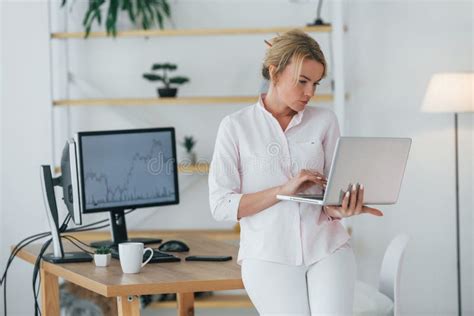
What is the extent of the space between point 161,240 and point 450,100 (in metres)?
1.74

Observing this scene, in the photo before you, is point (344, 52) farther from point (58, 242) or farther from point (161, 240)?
point (58, 242)

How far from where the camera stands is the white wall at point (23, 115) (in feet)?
14.6

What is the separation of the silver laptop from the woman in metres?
0.03

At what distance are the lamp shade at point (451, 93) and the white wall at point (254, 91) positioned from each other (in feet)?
1.10

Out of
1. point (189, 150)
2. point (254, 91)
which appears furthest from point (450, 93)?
point (189, 150)

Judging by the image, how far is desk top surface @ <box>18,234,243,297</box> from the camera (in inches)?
89.4

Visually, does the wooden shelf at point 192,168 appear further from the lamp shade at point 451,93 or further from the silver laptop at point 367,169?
the silver laptop at point 367,169

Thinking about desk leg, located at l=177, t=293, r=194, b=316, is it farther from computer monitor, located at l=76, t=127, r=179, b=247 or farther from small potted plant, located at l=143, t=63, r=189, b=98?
small potted plant, located at l=143, t=63, r=189, b=98

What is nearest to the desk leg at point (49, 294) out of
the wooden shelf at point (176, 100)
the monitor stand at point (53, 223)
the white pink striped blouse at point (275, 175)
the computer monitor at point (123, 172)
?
the monitor stand at point (53, 223)

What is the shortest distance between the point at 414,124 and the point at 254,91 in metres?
0.88

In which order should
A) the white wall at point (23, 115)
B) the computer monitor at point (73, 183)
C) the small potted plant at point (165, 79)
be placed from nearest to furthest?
1. the computer monitor at point (73, 183)
2. the small potted plant at point (165, 79)
3. the white wall at point (23, 115)

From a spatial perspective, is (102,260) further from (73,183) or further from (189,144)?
(189,144)

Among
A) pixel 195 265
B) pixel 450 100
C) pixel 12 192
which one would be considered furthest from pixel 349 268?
pixel 12 192

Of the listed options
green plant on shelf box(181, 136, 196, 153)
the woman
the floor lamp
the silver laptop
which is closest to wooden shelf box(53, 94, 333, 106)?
green plant on shelf box(181, 136, 196, 153)
